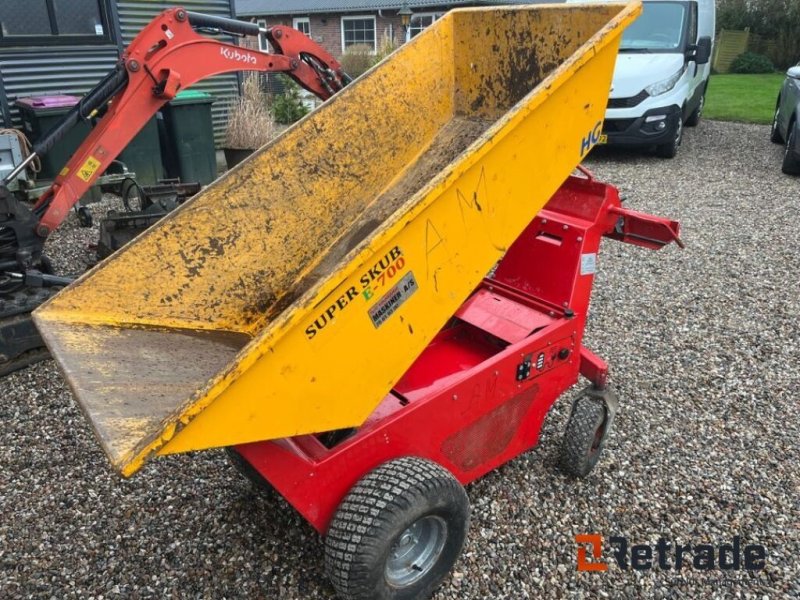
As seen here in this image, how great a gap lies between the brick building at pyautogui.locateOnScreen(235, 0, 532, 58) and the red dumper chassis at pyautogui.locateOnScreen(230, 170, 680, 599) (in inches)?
803

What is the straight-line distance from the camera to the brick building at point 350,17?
22.2 metres

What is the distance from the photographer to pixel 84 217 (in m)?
6.93

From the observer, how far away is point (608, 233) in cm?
310

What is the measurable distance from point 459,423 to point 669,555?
1081 mm

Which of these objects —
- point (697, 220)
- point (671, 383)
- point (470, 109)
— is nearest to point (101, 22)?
point (470, 109)

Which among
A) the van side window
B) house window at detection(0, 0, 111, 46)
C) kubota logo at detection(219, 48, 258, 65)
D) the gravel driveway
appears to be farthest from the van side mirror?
house window at detection(0, 0, 111, 46)

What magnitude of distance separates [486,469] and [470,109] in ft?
6.59

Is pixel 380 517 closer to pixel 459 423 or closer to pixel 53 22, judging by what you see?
pixel 459 423

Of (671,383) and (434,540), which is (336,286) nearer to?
(434,540)

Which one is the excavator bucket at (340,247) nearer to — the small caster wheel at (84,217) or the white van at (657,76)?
the small caster wheel at (84,217)

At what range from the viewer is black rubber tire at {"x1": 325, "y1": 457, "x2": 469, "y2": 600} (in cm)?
216

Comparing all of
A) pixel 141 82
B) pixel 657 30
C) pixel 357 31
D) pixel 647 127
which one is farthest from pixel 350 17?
pixel 141 82

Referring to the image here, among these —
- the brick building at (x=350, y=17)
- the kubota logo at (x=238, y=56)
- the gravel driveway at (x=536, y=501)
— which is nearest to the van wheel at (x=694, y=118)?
the gravel driveway at (x=536, y=501)

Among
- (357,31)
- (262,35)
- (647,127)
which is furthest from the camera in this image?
(357,31)
